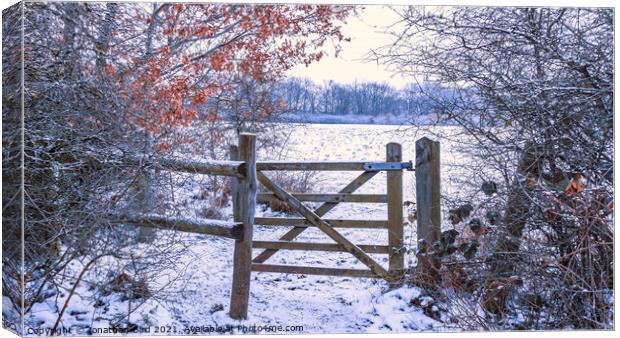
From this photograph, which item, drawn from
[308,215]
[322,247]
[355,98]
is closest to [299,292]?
[322,247]

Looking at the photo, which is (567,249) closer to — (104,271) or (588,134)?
(588,134)

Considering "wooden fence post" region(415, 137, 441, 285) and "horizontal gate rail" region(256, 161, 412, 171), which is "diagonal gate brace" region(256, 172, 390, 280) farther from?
"wooden fence post" region(415, 137, 441, 285)

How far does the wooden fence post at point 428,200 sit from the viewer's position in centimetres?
413

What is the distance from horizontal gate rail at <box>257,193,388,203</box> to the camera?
4.13 metres

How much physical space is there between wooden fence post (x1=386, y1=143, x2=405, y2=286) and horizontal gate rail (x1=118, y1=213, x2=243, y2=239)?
105 cm

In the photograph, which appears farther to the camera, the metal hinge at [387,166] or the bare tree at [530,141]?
the metal hinge at [387,166]

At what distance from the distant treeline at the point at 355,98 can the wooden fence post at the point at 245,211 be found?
361 millimetres

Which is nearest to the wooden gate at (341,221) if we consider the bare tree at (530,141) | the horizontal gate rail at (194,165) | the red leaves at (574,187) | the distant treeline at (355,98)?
the horizontal gate rail at (194,165)

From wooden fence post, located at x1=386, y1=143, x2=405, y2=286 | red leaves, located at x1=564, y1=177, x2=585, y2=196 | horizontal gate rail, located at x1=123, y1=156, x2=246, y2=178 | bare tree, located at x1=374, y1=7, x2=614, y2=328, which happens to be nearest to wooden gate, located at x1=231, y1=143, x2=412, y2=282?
wooden fence post, located at x1=386, y1=143, x2=405, y2=286

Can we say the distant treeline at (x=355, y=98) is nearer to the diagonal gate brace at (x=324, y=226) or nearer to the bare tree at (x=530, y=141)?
the bare tree at (x=530, y=141)

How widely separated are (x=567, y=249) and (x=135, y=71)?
114 inches

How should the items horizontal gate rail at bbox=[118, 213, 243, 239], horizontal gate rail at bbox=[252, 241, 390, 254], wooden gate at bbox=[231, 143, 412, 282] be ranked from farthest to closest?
horizontal gate rail at bbox=[252, 241, 390, 254], wooden gate at bbox=[231, 143, 412, 282], horizontal gate rail at bbox=[118, 213, 243, 239]

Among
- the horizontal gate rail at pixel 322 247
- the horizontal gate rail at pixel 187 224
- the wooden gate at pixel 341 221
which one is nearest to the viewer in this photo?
the horizontal gate rail at pixel 187 224

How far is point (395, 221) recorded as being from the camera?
4.35 metres
